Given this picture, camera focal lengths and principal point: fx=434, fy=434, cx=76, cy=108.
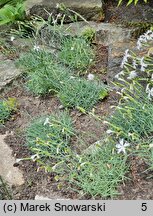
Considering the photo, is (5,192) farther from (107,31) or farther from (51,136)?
(107,31)

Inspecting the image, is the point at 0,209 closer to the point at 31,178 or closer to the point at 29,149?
the point at 31,178

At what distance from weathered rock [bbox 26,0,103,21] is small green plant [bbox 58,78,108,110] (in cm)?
134

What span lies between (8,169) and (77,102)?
0.86 metres

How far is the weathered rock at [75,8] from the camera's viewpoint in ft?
16.6

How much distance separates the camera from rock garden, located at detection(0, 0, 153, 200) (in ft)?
10.4

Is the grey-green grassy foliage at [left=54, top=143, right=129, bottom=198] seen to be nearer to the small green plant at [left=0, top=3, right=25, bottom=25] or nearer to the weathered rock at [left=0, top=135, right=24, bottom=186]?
the weathered rock at [left=0, top=135, right=24, bottom=186]

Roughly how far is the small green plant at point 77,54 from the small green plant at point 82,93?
457 mm

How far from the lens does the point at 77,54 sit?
4480 millimetres

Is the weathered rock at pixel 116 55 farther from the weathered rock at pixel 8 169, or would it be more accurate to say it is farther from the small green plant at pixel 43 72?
the weathered rock at pixel 8 169

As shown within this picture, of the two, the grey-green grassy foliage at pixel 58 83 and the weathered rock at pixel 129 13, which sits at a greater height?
the weathered rock at pixel 129 13

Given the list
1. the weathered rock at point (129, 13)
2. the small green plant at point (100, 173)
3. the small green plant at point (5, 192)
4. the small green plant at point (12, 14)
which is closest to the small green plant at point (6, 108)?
the small green plant at point (5, 192)

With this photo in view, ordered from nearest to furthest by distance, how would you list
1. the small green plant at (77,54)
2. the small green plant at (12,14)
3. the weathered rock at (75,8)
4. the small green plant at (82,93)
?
1. the small green plant at (82,93)
2. the small green plant at (77,54)
3. the weathered rock at (75,8)
4. the small green plant at (12,14)

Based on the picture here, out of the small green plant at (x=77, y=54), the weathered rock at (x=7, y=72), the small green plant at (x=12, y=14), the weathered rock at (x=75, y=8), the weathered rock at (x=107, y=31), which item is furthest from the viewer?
the small green plant at (x=12, y=14)

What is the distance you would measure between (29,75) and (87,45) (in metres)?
0.70
